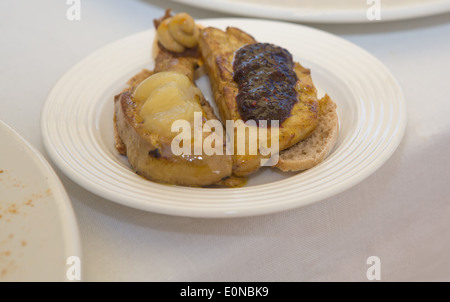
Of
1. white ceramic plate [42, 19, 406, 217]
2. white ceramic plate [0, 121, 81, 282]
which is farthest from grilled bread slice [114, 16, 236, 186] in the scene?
white ceramic plate [0, 121, 81, 282]

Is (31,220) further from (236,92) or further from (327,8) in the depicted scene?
(327,8)

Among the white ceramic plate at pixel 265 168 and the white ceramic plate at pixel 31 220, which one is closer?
the white ceramic plate at pixel 31 220

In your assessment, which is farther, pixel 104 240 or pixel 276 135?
pixel 276 135

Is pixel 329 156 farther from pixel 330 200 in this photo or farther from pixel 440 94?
pixel 440 94

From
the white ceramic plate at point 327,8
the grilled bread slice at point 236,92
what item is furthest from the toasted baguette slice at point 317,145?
the white ceramic plate at point 327,8

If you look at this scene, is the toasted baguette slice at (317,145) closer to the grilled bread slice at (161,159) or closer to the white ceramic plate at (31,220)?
the grilled bread slice at (161,159)
